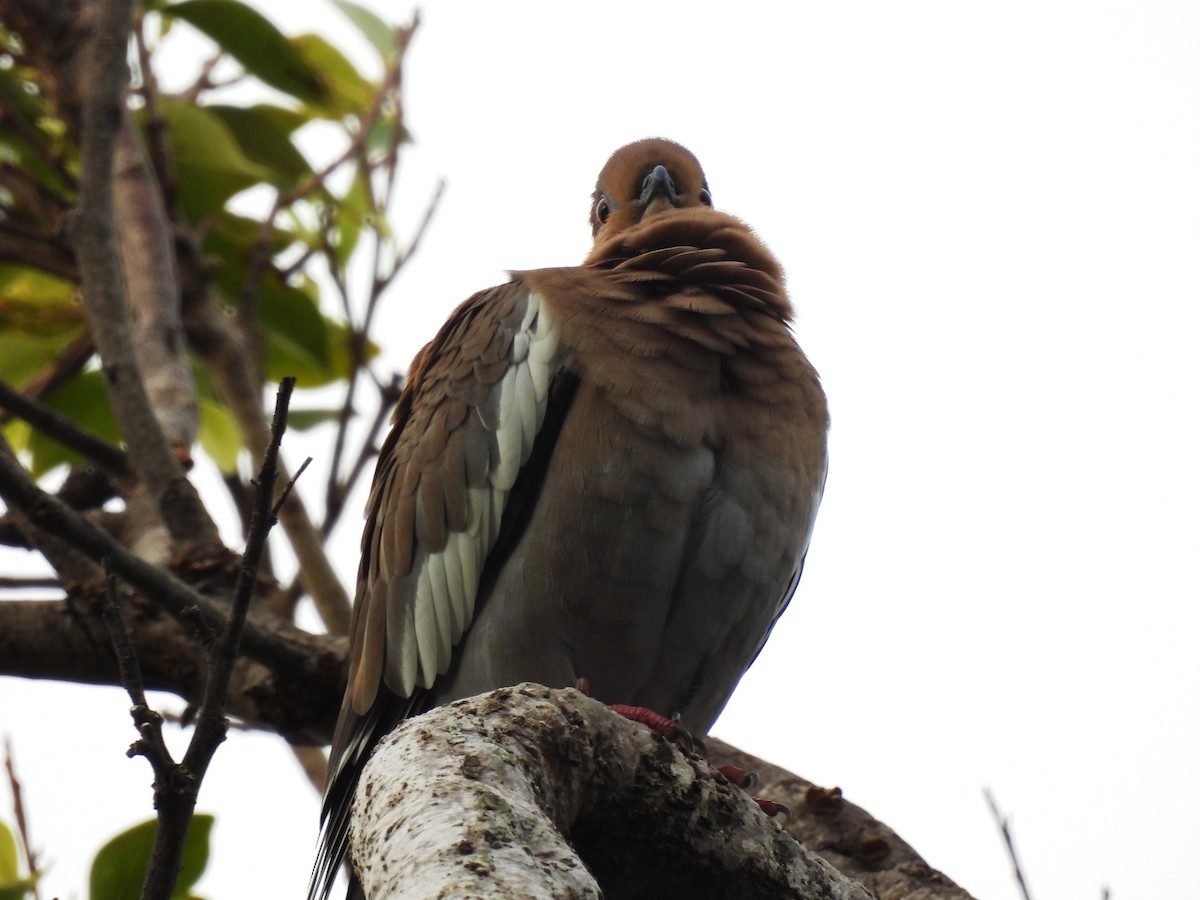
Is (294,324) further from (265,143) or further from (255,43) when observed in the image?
(255,43)

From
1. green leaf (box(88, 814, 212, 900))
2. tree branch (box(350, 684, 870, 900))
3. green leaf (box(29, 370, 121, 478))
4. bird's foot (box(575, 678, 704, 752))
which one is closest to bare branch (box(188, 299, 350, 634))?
green leaf (box(29, 370, 121, 478))

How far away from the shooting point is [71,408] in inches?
199

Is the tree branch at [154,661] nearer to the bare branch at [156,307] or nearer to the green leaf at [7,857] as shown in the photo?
the green leaf at [7,857]

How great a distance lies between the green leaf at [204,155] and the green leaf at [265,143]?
150 mm

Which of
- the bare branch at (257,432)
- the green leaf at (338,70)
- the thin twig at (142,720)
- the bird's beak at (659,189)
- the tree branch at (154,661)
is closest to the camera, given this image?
the thin twig at (142,720)

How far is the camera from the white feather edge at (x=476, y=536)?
3.75m

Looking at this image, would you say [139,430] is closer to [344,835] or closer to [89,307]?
[89,307]

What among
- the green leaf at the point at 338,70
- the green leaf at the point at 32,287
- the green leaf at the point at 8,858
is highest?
the green leaf at the point at 338,70

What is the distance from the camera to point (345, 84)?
19.3ft

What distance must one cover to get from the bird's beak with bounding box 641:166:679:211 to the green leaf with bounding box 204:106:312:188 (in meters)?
1.51

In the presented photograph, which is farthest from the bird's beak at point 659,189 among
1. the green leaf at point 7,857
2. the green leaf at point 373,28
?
the green leaf at point 7,857

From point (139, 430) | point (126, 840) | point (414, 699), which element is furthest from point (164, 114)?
point (126, 840)

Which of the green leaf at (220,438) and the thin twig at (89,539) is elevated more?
the thin twig at (89,539)

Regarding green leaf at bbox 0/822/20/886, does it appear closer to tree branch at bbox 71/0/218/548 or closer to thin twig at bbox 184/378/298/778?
tree branch at bbox 71/0/218/548
